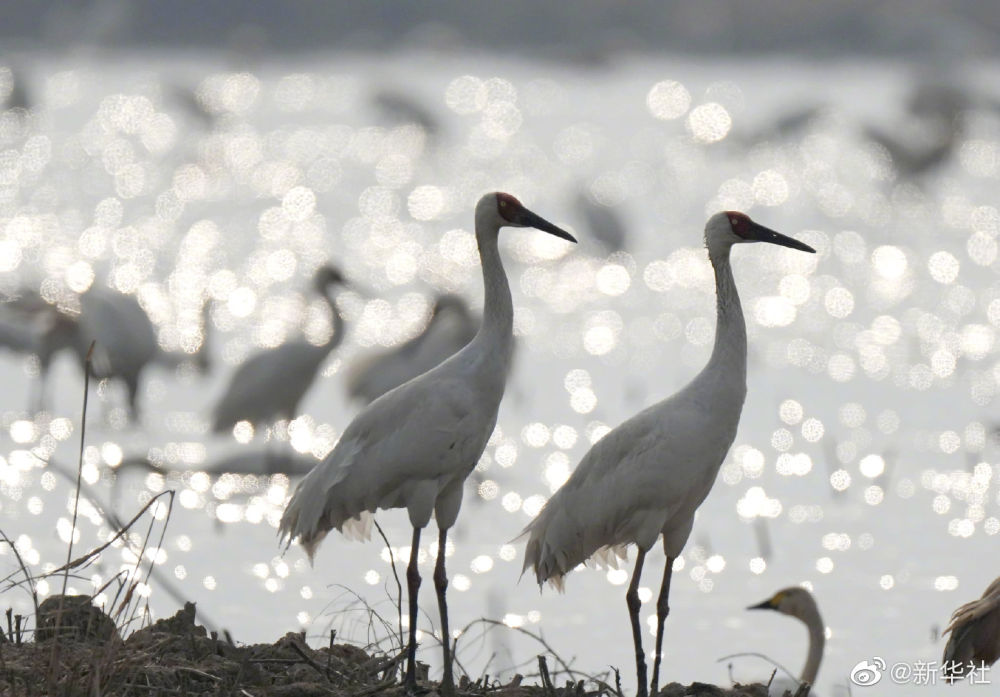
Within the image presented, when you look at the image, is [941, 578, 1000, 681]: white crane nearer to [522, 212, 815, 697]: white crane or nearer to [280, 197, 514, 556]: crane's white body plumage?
[522, 212, 815, 697]: white crane

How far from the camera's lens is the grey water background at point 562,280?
8.75 m

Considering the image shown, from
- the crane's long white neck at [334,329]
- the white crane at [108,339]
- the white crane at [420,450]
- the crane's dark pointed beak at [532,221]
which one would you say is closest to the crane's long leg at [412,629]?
the white crane at [420,450]

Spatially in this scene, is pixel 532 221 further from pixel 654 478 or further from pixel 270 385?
pixel 270 385

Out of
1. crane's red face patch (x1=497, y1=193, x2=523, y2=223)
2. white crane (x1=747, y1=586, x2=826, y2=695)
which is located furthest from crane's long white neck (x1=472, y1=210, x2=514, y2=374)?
white crane (x1=747, y1=586, x2=826, y2=695)

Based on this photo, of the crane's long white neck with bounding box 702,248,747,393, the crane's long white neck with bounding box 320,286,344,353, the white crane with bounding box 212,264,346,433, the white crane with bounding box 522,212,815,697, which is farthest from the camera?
the crane's long white neck with bounding box 320,286,344,353

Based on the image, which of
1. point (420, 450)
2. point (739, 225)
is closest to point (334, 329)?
point (739, 225)

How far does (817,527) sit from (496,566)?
177 centimetres

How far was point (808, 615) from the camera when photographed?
764cm

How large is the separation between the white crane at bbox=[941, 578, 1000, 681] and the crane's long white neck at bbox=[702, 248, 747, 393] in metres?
1.07

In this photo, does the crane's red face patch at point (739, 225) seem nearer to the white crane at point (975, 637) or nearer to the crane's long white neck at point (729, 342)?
the crane's long white neck at point (729, 342)

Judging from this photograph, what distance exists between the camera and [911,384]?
13.0 meters

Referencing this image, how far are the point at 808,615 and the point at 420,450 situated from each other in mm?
2260

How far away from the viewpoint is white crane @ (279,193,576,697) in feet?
20.0

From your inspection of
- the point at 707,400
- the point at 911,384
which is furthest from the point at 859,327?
the point at 707,400
